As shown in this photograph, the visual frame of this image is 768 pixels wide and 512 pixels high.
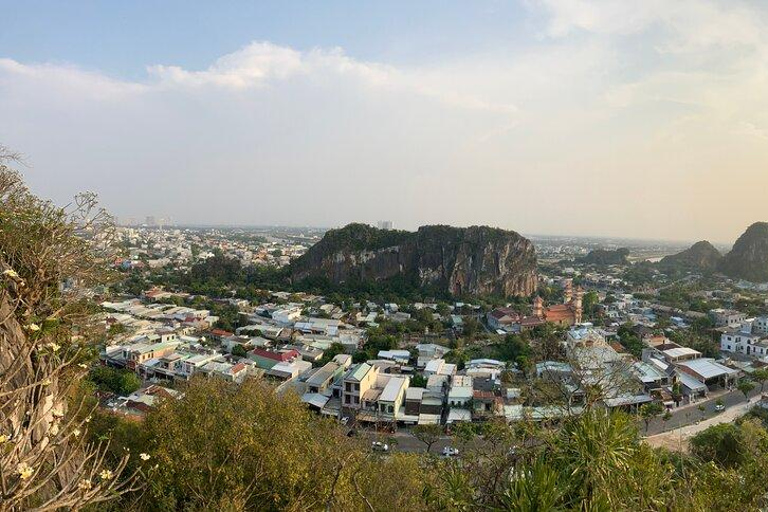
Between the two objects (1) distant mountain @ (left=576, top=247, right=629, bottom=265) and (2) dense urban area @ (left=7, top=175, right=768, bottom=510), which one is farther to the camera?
(1) distant mountain @ (left=576, top=247, right=629, bottom=265)

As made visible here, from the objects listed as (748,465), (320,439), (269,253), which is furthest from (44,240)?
(269,253)

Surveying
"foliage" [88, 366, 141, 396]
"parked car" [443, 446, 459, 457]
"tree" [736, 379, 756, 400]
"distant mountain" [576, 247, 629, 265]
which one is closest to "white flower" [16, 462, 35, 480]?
"parked car" [443, 446, 459, 457]

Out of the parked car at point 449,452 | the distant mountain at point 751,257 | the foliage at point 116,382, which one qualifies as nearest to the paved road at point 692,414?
the parked car at point 449,452

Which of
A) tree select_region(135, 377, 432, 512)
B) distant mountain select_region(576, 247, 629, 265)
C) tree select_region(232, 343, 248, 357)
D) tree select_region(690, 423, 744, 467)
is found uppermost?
tree select_region(135, 377, 432, 512)

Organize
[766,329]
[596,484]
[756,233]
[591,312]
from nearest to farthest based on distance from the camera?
[596,484], [766,329], [591,312], [756,233]

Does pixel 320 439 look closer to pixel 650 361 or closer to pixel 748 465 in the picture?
pixel 748 465

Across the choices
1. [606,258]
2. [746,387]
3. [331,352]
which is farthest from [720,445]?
[606,258]

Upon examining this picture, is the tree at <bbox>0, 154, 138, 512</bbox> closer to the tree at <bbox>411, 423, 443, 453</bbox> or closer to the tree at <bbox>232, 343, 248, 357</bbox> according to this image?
the tree at <bbox>411, 423, 443, 453</bbox>
